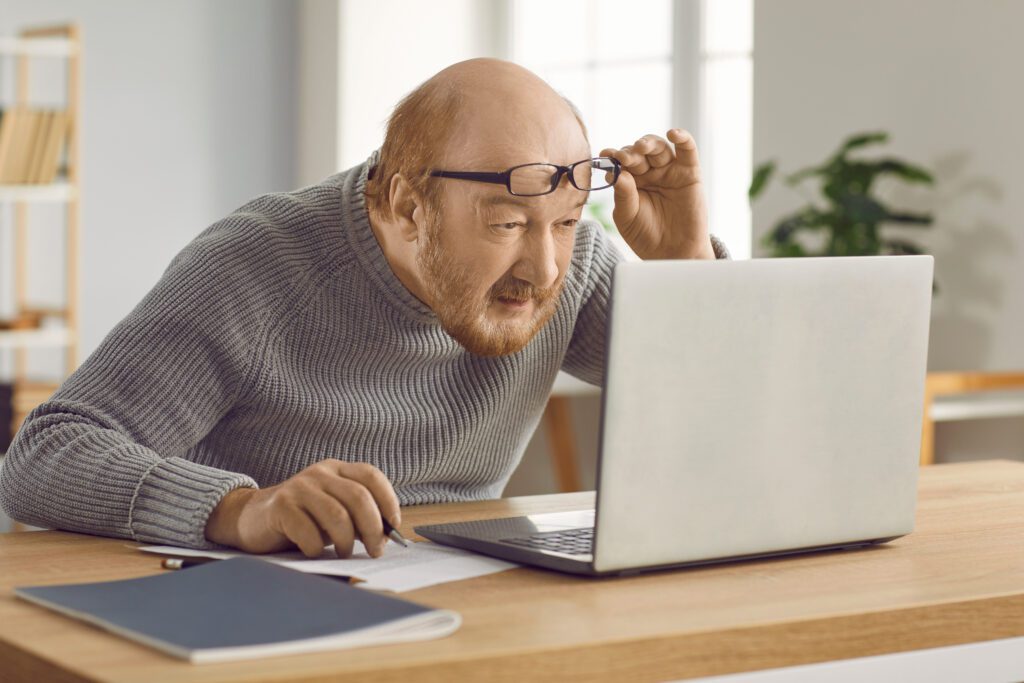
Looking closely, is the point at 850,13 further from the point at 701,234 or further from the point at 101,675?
the point at 101,675

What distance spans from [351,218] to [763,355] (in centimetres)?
67

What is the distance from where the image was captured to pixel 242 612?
0.84 meters

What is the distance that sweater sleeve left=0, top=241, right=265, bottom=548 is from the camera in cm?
117

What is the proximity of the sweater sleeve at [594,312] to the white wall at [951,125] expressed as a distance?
1.83 m

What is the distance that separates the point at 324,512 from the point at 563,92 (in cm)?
304

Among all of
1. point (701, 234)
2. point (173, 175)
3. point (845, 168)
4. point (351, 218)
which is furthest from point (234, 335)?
point (173, 175)

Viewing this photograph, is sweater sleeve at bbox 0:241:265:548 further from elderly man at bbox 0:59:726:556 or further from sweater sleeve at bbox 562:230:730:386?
sweater sleeve at bbox 562:230:730:386

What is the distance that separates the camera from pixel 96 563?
108 cm

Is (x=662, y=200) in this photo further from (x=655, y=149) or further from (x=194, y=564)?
(x=194, y=564)

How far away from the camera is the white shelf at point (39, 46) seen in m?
4.46

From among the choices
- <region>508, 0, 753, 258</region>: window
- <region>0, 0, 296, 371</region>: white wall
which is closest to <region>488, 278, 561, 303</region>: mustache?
<region>508, 0, 753, 258</region>: window

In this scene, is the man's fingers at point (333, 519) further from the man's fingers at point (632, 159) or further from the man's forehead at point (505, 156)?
the man's fingers at point (632, 159)

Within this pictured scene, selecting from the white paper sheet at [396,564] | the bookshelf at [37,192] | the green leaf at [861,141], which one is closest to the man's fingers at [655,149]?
the white paper sheet at [396,564]

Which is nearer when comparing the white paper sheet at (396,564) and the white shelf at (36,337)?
the white paper sheet at (396,564)
